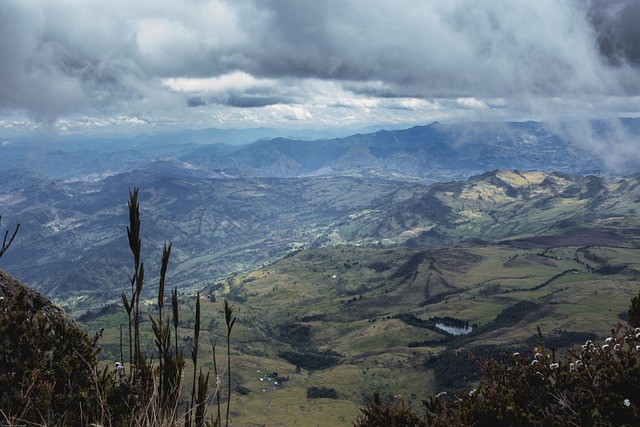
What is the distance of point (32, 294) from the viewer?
59.2ft

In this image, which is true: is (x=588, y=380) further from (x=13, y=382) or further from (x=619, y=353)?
(x=13, y=382)

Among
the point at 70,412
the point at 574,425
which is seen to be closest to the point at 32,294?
the point at 70,412

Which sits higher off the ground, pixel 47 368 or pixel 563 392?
pixel 47 368

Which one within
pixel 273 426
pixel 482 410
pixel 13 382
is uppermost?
pixel 13 382

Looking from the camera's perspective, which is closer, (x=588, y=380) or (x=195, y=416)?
(x=195, y=416)

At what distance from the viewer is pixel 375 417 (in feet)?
42.0

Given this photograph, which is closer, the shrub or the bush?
the bush

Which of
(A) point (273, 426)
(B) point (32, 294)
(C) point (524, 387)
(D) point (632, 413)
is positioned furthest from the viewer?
(A) point (273, 426)

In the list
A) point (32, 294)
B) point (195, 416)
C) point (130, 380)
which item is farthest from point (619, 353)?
point (32, 294)

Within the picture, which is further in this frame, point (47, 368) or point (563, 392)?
point (47, 368)

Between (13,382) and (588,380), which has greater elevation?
(13,382)

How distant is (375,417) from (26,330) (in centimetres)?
964

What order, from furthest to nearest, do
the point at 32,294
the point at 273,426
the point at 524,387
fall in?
the point at 273,426, the point at 32,294, the point at 524,387

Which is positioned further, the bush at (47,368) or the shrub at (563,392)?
the shrub at (563,392)
